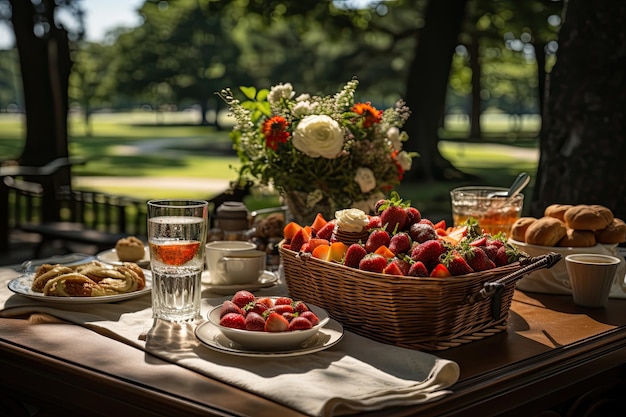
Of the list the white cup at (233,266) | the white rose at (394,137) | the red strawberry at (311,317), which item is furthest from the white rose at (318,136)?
the red strawberry at (311,317)

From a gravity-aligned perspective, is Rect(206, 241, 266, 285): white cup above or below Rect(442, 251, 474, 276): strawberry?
below

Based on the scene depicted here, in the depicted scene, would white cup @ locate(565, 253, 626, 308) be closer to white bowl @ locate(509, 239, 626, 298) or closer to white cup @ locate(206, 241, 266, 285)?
white bowl @ locate(509, 239, 626, 298)

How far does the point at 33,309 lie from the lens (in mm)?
2266

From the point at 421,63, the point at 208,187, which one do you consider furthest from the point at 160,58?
the point at 421,63

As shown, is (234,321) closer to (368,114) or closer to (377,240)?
(377,240)

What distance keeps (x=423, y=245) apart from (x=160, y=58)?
35.5 metres

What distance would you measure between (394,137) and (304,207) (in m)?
0.42

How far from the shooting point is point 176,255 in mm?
2102

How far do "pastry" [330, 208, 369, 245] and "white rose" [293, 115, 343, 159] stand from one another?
63 centimetres

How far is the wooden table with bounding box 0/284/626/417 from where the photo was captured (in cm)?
166

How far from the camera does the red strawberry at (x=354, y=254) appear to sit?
2027 millimetres

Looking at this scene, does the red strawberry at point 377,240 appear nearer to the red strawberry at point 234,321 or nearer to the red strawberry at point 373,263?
the red strawberry at point 373,263

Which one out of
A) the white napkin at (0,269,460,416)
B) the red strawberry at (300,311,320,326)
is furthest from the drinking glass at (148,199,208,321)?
the red strawberry at (300,311,320,326)

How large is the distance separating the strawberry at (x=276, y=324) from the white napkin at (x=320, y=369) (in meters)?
0.06
